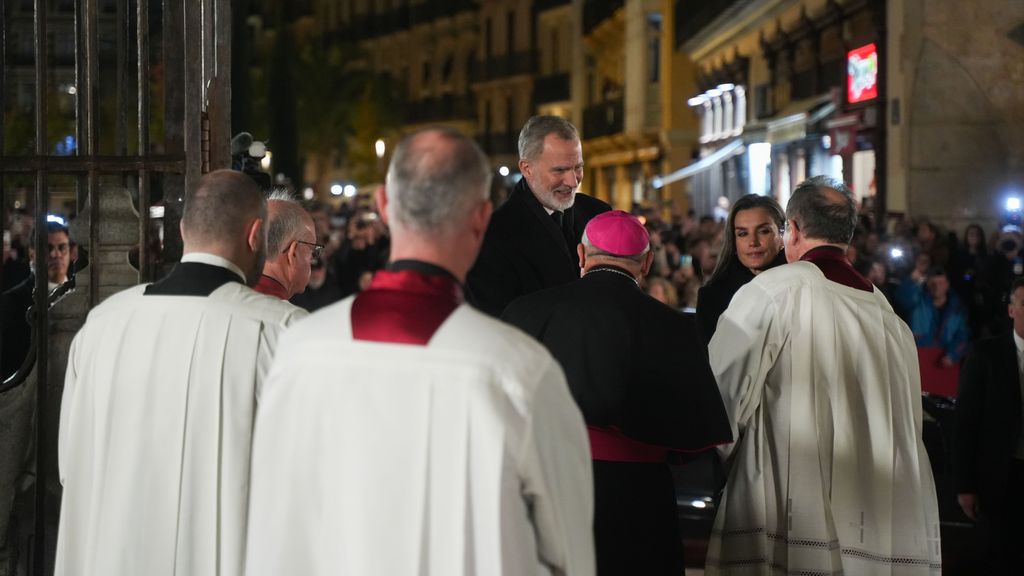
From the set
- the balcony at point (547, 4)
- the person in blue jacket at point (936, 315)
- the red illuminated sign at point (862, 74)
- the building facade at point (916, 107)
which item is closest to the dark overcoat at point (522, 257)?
the person in blue jacket at point (936, 315)

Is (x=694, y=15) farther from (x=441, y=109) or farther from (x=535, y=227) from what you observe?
(x=441, y=109)

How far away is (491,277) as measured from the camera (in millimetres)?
6605

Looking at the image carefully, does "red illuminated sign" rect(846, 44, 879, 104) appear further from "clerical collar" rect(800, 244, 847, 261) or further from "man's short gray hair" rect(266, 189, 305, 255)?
"man's short gray hair" rect(266, 189, 305, 255)

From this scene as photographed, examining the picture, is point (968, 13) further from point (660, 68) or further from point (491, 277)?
point (660, 68)

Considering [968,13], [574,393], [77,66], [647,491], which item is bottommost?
[647,491]

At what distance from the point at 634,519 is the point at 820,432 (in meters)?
1.04

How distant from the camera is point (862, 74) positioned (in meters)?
23.9

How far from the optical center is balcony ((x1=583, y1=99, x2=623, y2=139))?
2154 inches

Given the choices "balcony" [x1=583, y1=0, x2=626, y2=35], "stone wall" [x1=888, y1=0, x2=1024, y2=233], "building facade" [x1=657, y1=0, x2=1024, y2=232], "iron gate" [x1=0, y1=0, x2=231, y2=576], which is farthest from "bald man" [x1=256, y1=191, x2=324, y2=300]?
"balcony" [x1=583, y1=0, x2=626, y2=35]

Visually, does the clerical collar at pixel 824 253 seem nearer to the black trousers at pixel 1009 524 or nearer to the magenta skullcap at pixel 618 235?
the magenta skullcap at pixel 618 235

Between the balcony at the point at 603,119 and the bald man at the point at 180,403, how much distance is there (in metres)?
50.2

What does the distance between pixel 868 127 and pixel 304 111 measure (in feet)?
152

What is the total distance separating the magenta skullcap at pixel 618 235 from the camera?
17.3 feet

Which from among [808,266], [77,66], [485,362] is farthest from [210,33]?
[485,362]
